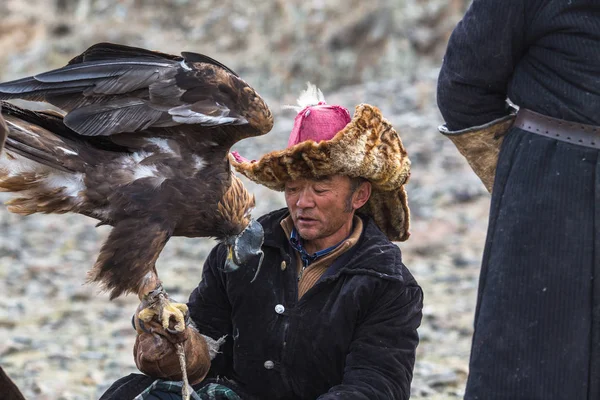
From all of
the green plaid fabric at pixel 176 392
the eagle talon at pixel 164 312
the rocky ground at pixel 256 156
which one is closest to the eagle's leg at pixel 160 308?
the eagle talon at pixel 164 312

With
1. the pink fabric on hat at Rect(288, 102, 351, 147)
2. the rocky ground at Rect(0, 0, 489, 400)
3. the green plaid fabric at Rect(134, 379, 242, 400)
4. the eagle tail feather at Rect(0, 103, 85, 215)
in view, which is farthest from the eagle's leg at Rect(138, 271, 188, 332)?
the rocky ground at Rect(0, 0, 489, 400)

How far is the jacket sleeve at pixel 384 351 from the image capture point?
3074mm

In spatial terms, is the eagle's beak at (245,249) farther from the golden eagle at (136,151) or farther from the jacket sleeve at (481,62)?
the jacket sleeve at (481,62)

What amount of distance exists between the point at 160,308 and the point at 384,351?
819 millimetres

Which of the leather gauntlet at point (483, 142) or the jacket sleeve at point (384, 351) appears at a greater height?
the leather gauntlet at point (483, 142)

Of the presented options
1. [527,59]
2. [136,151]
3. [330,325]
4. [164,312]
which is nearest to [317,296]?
[330,325]

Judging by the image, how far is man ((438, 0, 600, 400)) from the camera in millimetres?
2738

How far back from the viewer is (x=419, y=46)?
1789cm

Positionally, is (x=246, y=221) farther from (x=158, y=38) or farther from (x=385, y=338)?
(x=158, y=38)

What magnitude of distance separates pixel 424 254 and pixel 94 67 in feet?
21.0

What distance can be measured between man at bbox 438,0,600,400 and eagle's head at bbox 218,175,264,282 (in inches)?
35.5

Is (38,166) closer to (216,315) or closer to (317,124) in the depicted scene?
(216,315)

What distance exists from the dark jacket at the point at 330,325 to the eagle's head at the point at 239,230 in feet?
0.14

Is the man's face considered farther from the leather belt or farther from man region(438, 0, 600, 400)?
the leather belt
